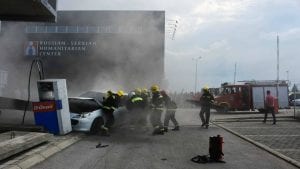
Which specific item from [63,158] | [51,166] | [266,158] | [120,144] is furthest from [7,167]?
[266,158]

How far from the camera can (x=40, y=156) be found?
7.54 meters

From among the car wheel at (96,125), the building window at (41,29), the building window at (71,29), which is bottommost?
the car wheel at (96,125)

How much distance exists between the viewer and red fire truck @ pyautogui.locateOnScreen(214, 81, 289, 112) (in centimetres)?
2605

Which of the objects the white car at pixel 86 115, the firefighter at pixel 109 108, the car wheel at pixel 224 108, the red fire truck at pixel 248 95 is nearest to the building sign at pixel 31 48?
the red fire truck at pixel 248 95

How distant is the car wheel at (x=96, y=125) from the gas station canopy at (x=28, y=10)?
3.31 metres

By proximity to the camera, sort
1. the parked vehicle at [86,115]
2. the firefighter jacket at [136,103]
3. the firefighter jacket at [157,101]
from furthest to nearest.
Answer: the firefighter jacket at [136,103], the firefighter jacket at [157,101], the parked vehicle at [86,115]

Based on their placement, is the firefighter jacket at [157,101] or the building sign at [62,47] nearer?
the firefighter jacket at [157,101]

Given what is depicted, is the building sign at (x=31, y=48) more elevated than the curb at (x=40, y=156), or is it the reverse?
the building sign at (x=31, y=48)

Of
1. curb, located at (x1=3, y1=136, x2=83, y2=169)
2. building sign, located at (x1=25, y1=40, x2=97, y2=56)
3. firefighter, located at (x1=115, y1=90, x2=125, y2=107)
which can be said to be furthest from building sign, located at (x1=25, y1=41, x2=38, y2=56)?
curb, located at (x1=3, y1=136, x2=83, y2=169)

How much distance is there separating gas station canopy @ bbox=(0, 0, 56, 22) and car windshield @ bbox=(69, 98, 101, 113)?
257 cm

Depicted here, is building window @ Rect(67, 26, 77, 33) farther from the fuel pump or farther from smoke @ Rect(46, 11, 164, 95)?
the fuel pump

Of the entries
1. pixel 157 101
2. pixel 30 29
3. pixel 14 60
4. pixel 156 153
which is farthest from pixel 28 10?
pixel 30 29

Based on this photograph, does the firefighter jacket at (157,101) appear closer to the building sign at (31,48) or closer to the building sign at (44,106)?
the building sign at (44,106)

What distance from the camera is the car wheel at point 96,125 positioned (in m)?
11.3
